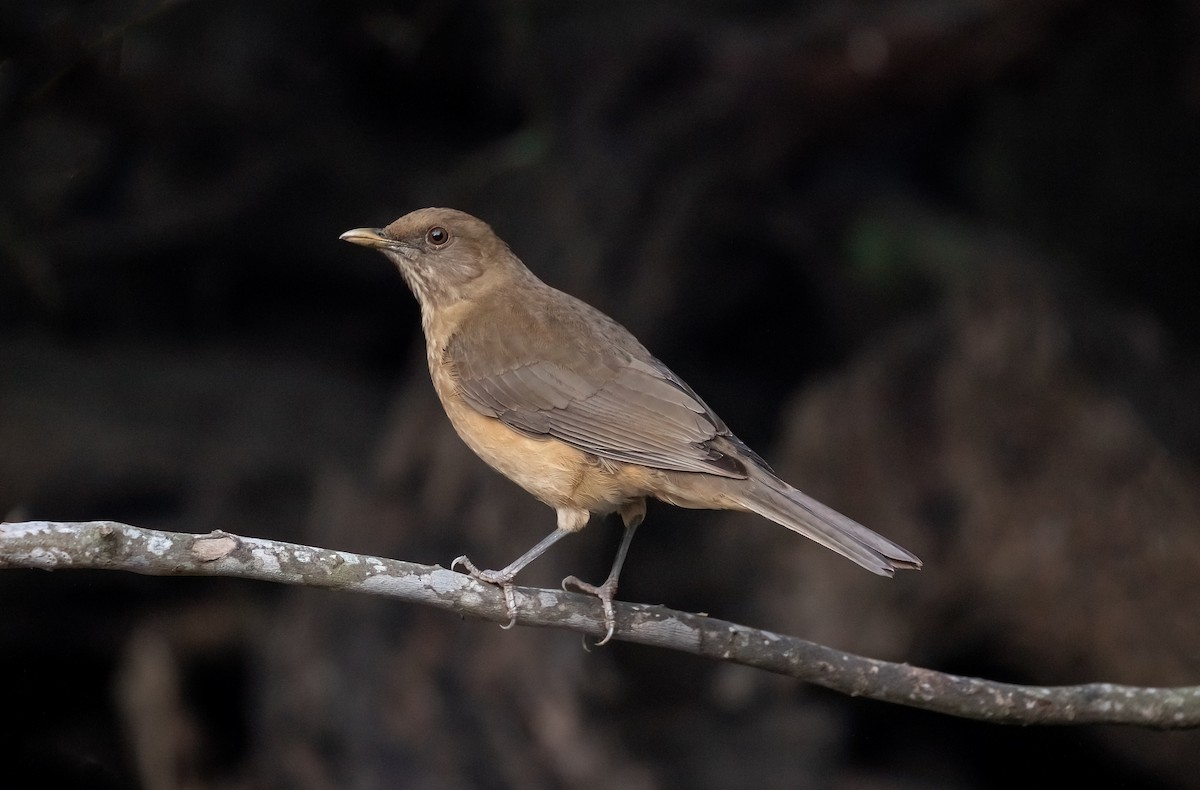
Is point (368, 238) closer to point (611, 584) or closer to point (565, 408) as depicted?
point (565, 408)

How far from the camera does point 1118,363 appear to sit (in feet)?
22.3

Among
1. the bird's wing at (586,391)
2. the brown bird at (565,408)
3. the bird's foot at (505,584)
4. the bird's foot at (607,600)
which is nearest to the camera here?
the bird's foot at (505,584)

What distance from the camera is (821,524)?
372 cm

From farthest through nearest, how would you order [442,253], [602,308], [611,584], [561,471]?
1. [602,308]
2. [442,253]
3. [561,471]
4. [611,584]

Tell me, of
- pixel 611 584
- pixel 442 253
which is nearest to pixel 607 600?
pixel 611 584

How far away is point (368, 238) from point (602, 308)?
1.89 m

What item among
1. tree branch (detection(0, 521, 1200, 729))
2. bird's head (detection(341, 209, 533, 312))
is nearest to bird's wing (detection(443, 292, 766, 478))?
bird's head (detection(341, 209, 533, 312))

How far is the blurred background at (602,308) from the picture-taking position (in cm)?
604

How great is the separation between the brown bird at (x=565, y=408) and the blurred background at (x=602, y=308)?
152cm

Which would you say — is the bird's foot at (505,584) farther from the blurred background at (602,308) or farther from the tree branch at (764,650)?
the blurred background at (602,308)

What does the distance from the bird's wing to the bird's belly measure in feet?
0.13

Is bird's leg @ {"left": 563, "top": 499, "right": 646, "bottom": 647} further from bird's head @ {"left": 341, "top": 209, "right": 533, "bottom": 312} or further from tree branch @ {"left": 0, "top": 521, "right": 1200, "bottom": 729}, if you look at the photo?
bird's head @ {"left": 341, "top": 209, "right": 533, "bottom": 312}

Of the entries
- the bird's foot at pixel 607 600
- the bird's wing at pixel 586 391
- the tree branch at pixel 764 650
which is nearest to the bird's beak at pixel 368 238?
the bird's wing at pixel 586 391

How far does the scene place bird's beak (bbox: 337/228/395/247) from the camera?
4582mm
